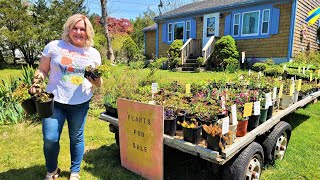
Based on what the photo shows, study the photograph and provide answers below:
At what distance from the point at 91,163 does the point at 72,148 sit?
66 centimetres

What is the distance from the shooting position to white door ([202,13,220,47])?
44.1 feet

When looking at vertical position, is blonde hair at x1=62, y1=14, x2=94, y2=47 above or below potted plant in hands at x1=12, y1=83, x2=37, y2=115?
above

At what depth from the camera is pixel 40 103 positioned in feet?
6.58

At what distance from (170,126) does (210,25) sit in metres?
12.4

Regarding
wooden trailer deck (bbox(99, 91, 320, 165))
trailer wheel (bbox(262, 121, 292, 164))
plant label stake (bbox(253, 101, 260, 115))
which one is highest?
plant label stake (bbox(253, 101, 260, 115))

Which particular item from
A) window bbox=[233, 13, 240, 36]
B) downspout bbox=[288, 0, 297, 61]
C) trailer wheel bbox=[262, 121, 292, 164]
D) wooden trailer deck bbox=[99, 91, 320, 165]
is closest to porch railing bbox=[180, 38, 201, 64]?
window bbox=[233, 13, 240, 36]

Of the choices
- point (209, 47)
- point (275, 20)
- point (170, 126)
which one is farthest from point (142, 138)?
point (209, 47)

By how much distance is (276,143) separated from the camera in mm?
2895

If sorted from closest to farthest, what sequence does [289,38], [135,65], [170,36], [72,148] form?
[72,148], [135,65], [289,38], [170,36]

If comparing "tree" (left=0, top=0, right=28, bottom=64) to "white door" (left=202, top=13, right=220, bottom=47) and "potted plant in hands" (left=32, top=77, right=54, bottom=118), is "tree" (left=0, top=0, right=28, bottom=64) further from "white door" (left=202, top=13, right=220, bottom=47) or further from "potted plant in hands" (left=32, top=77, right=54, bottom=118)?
"potted plant in hands" (left=32, top=77, right=54, bottom=118)

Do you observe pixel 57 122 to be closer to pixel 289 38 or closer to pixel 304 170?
pixel 304 170

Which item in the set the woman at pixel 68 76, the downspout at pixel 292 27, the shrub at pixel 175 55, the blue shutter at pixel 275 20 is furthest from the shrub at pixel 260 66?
the woman at pixel 68 76

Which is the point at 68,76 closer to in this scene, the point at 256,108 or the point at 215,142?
the point at 215,142

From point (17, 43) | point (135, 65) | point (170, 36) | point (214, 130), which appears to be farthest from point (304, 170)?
point (17, 43)
